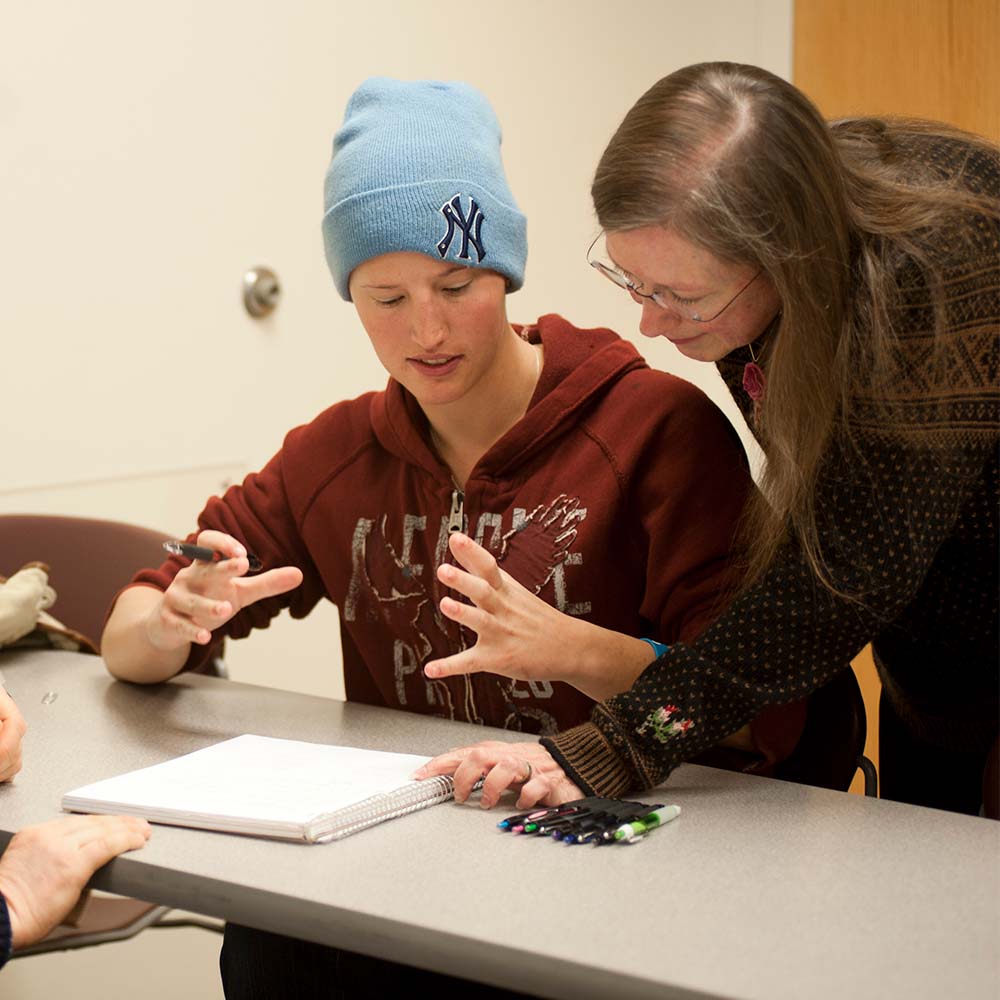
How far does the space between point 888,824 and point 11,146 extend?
1885mm

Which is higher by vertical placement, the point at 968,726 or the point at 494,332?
the point at 494,332

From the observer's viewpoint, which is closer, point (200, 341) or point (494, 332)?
point (494, 332)

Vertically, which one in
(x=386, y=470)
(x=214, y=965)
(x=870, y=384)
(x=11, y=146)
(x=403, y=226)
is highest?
→ (x=11, y=146)

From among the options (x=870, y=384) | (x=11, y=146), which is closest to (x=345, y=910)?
(x=870, y=384)

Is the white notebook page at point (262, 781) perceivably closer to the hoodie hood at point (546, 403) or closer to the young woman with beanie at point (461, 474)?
the young woman with beanie at point (461, 474)

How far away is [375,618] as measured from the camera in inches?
60.1

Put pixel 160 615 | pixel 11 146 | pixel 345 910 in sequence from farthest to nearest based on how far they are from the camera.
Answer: pixel 11 146 → pixel 160 615 → pixel 345 910

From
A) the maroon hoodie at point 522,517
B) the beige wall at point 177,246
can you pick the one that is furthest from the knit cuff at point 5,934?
the beige wall at point 177,246

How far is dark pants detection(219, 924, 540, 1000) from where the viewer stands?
Answer: 1293mm

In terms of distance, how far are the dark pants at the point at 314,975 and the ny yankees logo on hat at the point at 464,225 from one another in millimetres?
732

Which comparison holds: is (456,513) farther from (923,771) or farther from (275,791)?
(923,771)

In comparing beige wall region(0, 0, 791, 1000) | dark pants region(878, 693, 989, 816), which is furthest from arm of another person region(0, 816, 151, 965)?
beige wall region(0, 0, 791, 1000)

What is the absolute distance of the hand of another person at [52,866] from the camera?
102 centimetres

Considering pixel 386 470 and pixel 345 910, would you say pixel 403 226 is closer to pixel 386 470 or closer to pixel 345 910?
pixel 386 470
